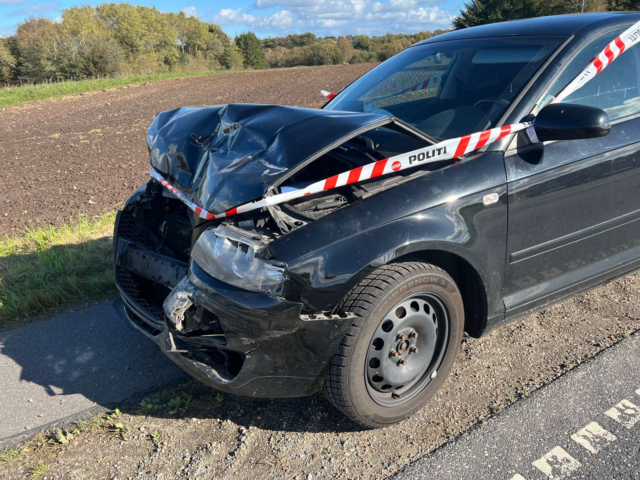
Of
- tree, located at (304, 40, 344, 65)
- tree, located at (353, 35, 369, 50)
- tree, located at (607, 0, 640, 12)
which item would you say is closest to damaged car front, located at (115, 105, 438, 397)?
tree, located at (607, 0, 640, 12)

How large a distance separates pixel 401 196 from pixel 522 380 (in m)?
1.30

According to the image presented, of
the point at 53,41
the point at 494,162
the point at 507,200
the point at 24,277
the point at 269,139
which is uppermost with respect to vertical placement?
the point at 53,41

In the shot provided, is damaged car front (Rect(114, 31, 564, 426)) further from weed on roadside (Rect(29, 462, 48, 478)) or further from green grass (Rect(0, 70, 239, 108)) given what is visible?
green grass (Rect(0, 70, 239, 108))

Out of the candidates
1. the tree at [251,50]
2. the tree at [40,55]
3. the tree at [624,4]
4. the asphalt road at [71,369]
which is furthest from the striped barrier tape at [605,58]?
the tree at [251,50]

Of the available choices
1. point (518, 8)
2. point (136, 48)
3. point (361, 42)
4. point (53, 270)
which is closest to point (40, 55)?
point (136, 48)

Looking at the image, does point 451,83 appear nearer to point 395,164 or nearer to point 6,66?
point 395,164

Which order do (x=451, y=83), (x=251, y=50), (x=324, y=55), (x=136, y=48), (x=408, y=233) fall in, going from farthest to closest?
1. (x=251, y=50)
2. (x=324, y=55)
3. (x=136, y=48)
4. (x=451, y=83)
5. (x=408, y=233)

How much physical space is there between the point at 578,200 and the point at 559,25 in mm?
1105

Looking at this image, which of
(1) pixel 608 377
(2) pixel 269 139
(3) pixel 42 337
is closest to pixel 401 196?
(2) pixel 269 139

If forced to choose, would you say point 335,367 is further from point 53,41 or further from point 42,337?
point 53,41

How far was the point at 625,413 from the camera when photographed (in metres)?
2.44

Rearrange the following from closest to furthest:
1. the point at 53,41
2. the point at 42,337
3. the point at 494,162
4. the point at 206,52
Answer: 1. the point at 494,162
2. the point at 42,337
3. the point at 53,41
4. the point at 206,52

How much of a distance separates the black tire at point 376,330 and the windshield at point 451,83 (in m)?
0.90

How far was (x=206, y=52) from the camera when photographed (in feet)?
222
